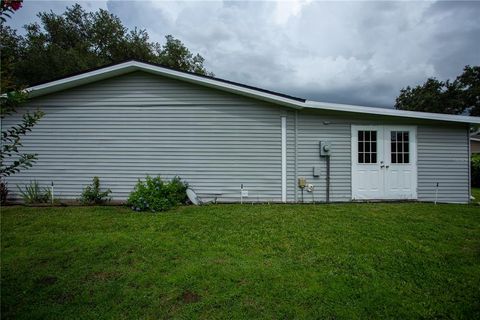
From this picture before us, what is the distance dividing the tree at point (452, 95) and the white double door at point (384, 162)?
3772cm

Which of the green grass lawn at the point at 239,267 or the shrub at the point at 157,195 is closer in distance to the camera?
the green grass lawn at the point at 239,267

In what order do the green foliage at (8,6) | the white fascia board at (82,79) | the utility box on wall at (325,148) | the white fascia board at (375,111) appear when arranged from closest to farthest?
1. the green foliage at (8,6)
2. the white fascia board at (82,79)
3. the white fascia board at (375,111)
4. the utility box on wall at (325,148)

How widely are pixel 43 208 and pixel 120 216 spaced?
2.46 m

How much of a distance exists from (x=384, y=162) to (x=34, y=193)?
33.8 feet

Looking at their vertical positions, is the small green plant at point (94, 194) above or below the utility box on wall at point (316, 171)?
below

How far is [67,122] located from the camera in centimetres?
738

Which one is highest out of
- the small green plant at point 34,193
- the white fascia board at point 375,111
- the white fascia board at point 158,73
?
the white fascia board at point 158,73

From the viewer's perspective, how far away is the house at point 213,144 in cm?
729

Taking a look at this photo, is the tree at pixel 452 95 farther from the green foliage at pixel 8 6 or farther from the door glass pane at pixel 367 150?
the green foliage at pixel 8 6

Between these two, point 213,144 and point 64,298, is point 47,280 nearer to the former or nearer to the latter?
point 64,298

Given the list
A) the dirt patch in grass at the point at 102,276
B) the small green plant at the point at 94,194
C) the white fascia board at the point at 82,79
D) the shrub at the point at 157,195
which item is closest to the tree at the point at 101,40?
the white fascia board at the point at 82,79

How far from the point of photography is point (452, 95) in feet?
117

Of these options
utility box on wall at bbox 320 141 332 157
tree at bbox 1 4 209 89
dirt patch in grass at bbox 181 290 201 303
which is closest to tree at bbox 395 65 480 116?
tree at bbox 1 4 209 89

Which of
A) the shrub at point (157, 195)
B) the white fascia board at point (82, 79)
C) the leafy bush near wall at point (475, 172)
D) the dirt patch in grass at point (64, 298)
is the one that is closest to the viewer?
the dirt patch in grass at point (64, 298)
